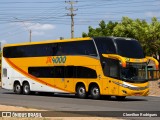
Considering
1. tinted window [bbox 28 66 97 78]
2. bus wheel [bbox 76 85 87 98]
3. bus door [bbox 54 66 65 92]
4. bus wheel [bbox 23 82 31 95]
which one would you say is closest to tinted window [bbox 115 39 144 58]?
tinted window [bbox 28 66 97 78]

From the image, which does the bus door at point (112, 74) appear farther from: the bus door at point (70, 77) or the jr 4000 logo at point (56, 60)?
the jr 4000 logo at point (56, 60)

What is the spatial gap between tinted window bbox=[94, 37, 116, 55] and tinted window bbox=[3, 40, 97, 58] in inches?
16.7

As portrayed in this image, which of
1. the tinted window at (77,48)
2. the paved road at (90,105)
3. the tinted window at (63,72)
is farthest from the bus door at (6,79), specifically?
the paved road at (90,105)

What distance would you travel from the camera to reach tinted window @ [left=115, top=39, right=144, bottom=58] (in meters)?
26.5

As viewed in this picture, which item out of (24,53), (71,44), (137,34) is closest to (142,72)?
(71,44)

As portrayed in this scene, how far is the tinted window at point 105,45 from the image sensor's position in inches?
1046

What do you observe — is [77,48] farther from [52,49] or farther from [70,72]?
[52,49]

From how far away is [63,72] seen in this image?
98.5 ft

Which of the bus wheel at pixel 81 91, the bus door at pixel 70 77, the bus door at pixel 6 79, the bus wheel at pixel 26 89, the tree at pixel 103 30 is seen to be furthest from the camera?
the tree at pixel 103 30

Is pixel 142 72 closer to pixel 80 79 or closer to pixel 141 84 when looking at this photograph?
pixel 141 84

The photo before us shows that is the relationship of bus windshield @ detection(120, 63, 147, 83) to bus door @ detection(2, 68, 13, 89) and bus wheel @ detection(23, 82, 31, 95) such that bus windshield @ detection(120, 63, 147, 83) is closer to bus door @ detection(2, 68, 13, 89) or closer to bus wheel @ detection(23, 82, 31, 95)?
bus wheel @ detection(23, 82, 31, 95)

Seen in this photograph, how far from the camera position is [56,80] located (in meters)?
30.5

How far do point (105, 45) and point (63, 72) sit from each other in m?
4.37

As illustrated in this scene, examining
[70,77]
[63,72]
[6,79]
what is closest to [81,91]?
[70,77]
